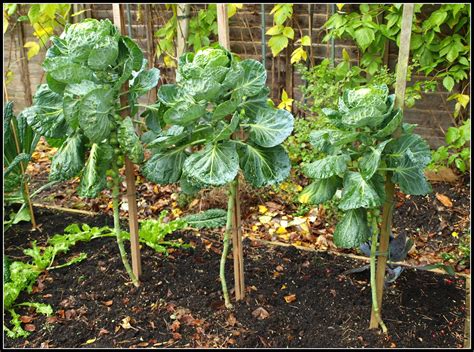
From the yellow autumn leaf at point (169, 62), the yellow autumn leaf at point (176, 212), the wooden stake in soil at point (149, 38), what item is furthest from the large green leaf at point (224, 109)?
the yellow autumn leaf at point (169, 62)

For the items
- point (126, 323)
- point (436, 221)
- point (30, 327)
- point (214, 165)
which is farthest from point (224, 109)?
point (436, 221)

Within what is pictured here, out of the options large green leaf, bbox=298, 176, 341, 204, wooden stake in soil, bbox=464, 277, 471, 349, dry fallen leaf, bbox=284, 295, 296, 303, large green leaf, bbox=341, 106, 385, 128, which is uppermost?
large green leaf, bbox=341, 106, 385, 128

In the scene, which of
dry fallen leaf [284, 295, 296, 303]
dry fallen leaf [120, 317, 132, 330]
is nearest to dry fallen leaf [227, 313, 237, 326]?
dry fallen leaf [284, 295, 296, 303]

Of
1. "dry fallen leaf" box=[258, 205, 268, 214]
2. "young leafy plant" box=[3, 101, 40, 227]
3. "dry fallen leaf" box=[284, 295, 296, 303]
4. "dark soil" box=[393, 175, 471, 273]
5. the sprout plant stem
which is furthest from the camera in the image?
"dry fallen leaf" box=[258, 205, 268, 214]

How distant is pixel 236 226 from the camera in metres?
2.22

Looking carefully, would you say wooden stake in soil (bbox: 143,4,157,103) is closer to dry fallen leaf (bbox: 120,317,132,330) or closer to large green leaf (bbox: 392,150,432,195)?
dry fallen leaf (bbox: 120,317,132,330)

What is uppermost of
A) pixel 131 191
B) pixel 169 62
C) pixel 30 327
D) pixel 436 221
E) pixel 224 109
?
pixel 224 109

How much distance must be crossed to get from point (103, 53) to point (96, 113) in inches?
8.5

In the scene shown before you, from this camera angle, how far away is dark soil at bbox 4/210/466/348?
214 cm

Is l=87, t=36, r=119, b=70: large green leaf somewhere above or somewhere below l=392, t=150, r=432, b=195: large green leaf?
above

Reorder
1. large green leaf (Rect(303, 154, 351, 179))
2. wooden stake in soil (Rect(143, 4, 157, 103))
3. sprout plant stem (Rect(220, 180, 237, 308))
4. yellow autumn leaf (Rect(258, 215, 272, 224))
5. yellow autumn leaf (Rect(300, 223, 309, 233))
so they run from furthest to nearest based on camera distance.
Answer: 1. wooden stake in soil (Rect(143, 4, 157, 103))
2. yellow autumn leaf (Rect(258, 215, 272, 224))
3. yellow autumn leaf (Rect(300, 223, 309, 233))
4. sprout plant stem (Rect(220, 180, 237, 308))
5. large green leaf (Rect(303, 154, 351, 179))

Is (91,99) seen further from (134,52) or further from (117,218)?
(117,218)

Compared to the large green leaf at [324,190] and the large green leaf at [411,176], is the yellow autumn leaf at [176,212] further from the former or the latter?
the large green leaf at [411,176]

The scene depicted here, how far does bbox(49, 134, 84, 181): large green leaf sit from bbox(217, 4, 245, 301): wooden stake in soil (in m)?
0.62
